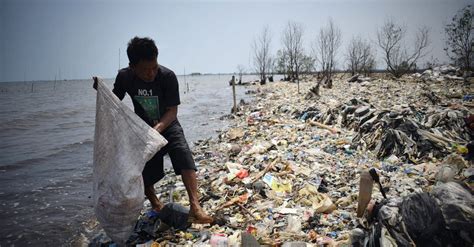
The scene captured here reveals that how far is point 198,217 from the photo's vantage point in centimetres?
246

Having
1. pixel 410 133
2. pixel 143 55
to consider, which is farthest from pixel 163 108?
pixel 410 133

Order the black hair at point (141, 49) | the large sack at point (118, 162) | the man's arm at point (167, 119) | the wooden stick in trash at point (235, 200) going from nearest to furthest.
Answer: the large sack at point (118, 162) < the black hair at point (141, 49) < the man's arm at point (167, 119) < the wooden stick in trash at point (235, 200)

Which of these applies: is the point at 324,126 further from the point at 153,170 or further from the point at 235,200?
the point at 153,170

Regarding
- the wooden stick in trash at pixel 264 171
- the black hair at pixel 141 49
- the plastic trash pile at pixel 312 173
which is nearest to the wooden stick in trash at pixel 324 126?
the plastic trash pile at pixel 312 173

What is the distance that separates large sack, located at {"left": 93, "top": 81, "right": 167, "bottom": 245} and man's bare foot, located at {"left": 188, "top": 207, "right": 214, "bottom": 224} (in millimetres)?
596

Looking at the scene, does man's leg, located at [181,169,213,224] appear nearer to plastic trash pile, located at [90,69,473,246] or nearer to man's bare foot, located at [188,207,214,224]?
man's bare foot, located at [188,207,214,224]

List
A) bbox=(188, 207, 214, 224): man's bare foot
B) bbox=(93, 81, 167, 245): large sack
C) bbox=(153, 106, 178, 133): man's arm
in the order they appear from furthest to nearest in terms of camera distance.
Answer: bbox=(188, 207, 214, 224): man's bare foot, bbox=(153, 106, 178, 133): man's arm, bbox=(93, 81, 167, 245): large sack

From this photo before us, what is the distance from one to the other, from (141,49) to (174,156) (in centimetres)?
104

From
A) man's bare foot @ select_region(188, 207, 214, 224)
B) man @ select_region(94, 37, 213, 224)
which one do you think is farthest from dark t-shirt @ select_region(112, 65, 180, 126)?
man's bare foot @ select_region(188, 207, 214, 224)

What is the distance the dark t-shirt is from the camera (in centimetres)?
245

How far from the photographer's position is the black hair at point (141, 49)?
2197 millimetres

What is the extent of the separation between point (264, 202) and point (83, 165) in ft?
16.8

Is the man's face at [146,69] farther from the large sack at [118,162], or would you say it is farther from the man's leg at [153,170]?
the man's leg at [153,170]

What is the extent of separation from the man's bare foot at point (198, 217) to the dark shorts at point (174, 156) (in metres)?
0.42
